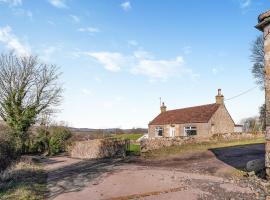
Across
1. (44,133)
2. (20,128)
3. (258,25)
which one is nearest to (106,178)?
(258,25)

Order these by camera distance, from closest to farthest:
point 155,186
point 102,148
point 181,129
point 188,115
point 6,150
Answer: point 155,186
point 6,150
point 102,148
point 181,129
point 188,115

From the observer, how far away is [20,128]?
31375mm

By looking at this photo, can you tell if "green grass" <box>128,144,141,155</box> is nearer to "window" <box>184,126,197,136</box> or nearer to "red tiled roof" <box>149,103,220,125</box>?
"window" <box>184,126,197,136</box>

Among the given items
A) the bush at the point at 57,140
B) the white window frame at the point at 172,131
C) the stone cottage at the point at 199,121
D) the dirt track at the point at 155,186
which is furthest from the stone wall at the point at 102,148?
the white window frame at the point at 172,131

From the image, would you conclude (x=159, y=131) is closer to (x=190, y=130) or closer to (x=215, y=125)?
(x=190, y=130)

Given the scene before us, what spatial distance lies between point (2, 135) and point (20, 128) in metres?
8.94

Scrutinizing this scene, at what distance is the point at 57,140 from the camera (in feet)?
113

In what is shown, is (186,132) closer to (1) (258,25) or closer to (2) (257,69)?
(2) (257,69)

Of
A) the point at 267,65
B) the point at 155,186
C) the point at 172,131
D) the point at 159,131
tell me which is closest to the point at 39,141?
the point at 172,131

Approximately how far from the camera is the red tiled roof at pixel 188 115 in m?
37.5

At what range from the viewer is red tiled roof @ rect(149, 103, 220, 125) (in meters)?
37.5

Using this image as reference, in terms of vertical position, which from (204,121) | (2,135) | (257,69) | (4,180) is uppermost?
(257,69)

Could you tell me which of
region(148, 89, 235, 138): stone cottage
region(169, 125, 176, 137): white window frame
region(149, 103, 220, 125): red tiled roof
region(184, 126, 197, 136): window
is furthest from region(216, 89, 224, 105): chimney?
region(169, 125, 176, 137): white window frame

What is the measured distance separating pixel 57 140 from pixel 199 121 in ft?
57.7
